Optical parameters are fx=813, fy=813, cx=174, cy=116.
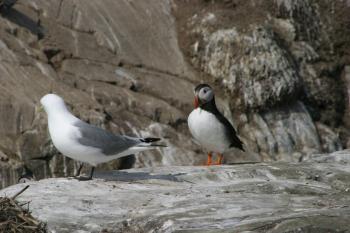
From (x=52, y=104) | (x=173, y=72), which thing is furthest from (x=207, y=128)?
(x=173, y=72)

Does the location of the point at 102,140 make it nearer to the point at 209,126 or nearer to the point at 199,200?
the point at 199,200

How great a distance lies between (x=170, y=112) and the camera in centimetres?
2103

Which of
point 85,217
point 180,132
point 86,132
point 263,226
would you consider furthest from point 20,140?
point 263,226

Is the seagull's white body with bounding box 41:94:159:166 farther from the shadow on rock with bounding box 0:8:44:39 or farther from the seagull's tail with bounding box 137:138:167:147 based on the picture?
the shadow on rock with bounding box 0:8:44:39

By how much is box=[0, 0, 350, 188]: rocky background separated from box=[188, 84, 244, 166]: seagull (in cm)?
422

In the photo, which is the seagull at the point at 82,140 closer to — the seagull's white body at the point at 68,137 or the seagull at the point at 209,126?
the seagull's white body at the point at 68,137

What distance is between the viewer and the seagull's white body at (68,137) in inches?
433

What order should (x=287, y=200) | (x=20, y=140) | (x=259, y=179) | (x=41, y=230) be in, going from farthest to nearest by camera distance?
(x=20, y=140)
(x=259, y=179)
(x=287, y=200)
(x=41, y=230)

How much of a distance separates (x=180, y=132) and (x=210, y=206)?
36.6ft

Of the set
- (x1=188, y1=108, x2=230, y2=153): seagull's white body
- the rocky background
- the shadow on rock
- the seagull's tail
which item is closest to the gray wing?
the seagull's tail

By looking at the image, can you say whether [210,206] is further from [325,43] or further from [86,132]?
[325,43]

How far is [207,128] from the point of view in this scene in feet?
47.5

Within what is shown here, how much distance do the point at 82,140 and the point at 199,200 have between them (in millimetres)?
1959

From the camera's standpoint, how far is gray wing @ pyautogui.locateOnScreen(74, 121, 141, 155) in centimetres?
1106
